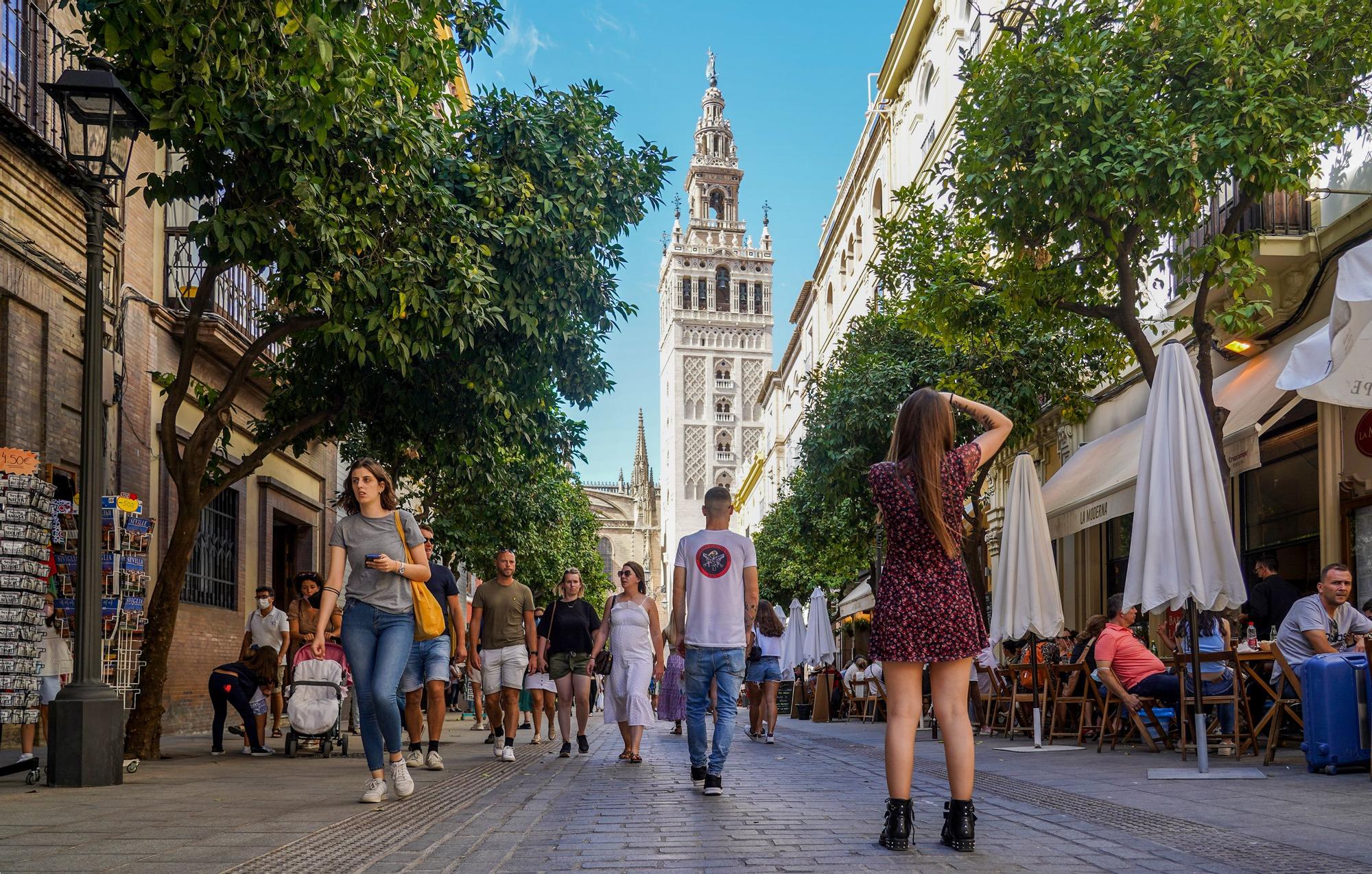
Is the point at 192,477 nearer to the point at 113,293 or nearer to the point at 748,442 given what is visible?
the point at 113,293

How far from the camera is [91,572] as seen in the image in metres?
9.02

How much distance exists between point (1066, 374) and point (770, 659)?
6.68m

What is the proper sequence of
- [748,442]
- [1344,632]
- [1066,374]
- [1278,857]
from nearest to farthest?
[1278,857] → [1344,632] → [1066,374] → [748,442]

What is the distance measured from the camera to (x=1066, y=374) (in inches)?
779

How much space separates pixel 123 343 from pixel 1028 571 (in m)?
9.96

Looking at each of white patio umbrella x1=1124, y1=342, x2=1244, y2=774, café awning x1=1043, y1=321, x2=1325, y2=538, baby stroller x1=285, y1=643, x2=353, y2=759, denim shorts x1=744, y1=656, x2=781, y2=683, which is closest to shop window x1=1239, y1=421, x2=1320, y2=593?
café awning x1=1043, y1=321, x2=1325, y2=538

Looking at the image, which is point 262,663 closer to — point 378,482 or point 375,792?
point 375,792

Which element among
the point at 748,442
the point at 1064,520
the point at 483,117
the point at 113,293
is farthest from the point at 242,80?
the point at 748,442

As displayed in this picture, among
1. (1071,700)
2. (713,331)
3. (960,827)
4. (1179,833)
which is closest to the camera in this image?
(960,827)

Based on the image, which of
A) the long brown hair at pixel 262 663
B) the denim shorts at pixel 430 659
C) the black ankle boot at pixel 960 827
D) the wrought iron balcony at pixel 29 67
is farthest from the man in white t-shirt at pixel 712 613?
the wrought iron balcony at pixel 29 67

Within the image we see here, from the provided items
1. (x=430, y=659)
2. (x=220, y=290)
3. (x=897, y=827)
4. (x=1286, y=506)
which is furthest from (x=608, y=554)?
(x=897, y=827)

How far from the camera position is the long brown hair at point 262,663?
42.0 feet

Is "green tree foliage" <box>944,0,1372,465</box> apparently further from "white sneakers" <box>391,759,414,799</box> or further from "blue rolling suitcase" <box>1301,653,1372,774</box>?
"white sneakers" <box>391,759,414,799</box>

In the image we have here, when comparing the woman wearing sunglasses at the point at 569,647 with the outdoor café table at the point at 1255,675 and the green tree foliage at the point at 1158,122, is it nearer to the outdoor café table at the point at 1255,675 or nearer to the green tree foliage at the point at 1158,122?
the green tree foliage at the point at 1158,122
